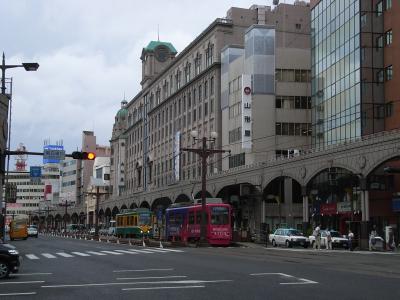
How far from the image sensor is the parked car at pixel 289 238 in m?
48.5

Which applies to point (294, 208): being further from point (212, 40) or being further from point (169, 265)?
point (169, 265)

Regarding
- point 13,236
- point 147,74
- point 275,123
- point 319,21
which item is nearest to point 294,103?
point 275,123

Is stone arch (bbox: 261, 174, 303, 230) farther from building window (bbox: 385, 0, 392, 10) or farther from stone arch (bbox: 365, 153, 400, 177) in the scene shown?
stone arch (bbox: 365, 153, 400, 177)

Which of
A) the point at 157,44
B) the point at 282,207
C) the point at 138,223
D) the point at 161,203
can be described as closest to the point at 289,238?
the point at 282,207

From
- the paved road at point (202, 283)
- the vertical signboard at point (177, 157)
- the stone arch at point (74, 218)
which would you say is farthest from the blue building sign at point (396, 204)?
the stone arch at point (74, 218)

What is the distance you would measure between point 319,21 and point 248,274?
5324 cm

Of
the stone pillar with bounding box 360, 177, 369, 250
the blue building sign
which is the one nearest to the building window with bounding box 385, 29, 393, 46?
the blue building sign

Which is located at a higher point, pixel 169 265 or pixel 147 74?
pixel 147 74

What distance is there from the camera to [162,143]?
11431cm

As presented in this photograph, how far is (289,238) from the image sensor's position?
49.0 m

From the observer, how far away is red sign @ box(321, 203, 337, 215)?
196 ft

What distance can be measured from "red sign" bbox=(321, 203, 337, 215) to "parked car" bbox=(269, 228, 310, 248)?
33.1 ft

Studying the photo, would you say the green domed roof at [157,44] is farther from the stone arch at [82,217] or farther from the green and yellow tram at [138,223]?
the stone arch at [82,217]

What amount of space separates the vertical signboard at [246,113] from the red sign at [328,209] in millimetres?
16180
